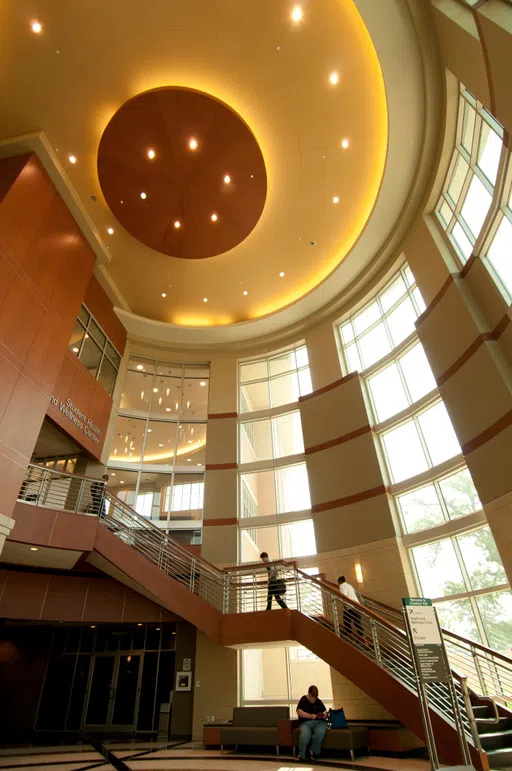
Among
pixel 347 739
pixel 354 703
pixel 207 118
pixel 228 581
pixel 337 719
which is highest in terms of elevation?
pixel 207 118

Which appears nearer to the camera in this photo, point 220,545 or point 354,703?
point 354,703

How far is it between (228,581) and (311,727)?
4006 mm

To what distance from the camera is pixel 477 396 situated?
9.60 metres

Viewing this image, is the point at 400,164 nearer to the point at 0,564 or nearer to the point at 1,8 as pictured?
the point at 1,8

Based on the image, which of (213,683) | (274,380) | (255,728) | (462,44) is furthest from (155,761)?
(462,44)

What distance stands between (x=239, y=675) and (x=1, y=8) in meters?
17.2

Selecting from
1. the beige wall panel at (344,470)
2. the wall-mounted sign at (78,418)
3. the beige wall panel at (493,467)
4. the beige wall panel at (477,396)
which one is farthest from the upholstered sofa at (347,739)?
the wall-mounted sign at (78,418)

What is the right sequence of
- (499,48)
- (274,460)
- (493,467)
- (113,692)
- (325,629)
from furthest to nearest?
(274,460)
(113,692)
(493,467)
(325,629)
(499,48)

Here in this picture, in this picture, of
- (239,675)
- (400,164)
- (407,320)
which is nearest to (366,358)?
(407,320)

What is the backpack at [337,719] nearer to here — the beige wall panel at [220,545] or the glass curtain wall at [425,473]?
the glass curtain wall at [425,473]

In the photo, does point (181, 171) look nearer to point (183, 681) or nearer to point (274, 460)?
point (274, 460)

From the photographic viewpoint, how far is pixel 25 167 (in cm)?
1094

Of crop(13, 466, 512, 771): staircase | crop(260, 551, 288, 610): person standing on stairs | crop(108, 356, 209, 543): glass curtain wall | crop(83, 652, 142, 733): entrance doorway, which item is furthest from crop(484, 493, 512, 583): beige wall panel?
crop(83, 652, 142, 733): entrance doorway

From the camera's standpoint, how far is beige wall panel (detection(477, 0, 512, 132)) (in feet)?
21.0
